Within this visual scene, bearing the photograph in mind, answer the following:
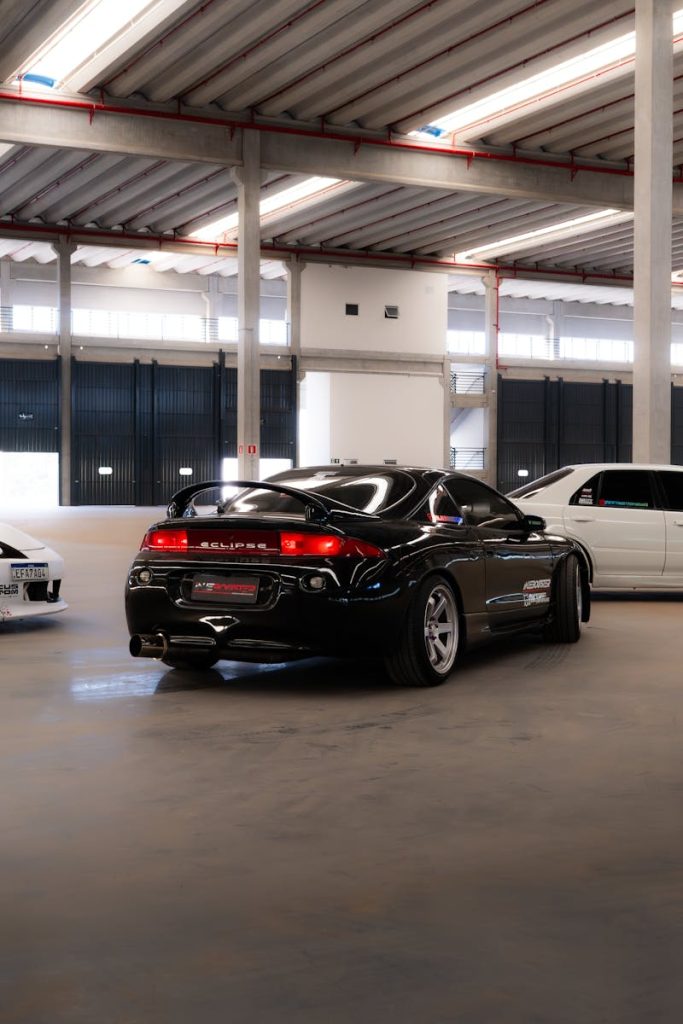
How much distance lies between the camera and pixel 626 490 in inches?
460

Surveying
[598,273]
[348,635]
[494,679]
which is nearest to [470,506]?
[494,679]

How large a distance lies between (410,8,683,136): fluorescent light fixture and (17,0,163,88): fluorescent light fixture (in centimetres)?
734

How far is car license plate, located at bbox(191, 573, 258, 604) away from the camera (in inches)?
258

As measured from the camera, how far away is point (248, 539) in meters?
6.61

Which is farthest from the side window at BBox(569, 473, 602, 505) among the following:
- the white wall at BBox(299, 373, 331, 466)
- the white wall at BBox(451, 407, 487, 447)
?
the white wall at BBox(451, 407, 487, 447)

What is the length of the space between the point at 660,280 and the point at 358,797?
49.1 feet

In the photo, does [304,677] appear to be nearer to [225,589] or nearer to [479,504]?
[225,589]

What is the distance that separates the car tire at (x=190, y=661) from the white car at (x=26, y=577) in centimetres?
176

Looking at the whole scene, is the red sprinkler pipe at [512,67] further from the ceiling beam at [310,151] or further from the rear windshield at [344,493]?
the rear windshield at [344,493]

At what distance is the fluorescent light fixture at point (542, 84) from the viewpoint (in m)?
21.6

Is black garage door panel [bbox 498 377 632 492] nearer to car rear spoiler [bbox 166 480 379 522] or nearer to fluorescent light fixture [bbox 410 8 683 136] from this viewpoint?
fluorescent light fixture [bbox 410 8 683 136]

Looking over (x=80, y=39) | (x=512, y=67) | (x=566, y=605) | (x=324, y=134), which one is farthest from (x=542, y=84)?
(x=566, y=605)

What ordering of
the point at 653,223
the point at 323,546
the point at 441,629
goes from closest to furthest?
1. the point at 323,546
2. the point at 441,629
3. the point at 653,223

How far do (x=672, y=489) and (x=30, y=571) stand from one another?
624 centimetres
